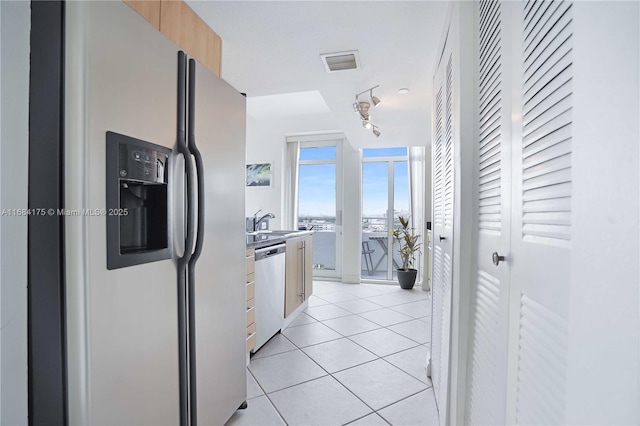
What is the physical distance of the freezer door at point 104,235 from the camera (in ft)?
2.77

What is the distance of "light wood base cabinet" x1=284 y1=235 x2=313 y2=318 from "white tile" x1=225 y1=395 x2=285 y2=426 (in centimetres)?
124

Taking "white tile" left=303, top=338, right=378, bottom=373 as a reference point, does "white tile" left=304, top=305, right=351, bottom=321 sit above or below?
below

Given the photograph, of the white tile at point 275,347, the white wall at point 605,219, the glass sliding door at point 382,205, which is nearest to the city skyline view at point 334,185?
the glass sliding door at point 382,205

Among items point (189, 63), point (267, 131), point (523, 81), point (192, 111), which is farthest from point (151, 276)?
point (267, 131)

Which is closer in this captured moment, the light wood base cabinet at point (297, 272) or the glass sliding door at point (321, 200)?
the light wood base cabinet at point (297, 272)

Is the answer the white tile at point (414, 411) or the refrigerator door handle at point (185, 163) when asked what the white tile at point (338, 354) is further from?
the refrigerator door handle at point (185, 163)

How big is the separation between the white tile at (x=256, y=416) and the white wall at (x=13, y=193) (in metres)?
1.09

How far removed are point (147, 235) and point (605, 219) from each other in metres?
1.24

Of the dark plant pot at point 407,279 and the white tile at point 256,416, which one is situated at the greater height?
the dark plant pot at point 407,279

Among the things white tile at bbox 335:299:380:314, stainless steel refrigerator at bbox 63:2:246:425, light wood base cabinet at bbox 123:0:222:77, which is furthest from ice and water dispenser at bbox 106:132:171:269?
white tile at bbox 335:299:380:314

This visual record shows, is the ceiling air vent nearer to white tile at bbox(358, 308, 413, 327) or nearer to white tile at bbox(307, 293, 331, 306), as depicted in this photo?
white tile at bbox(358, 308, 413, 327)

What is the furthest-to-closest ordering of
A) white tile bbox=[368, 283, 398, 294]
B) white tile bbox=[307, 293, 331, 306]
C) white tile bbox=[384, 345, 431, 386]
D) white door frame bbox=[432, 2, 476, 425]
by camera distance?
white tile bbox=[368, 283, 398, 294], white tile bbox=[307, 293, 331, 306], white tile bbox=[384, 345, 431, 386], white door frame bbox=[432, 2, 476, 425]

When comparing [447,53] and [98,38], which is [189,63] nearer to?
[98,38]

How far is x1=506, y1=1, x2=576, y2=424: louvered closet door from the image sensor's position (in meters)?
0.54
